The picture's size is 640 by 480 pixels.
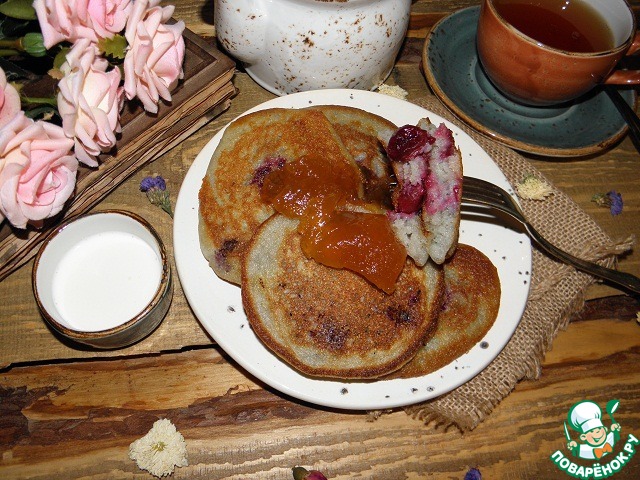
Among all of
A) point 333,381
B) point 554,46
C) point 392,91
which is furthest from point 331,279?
point 554,46

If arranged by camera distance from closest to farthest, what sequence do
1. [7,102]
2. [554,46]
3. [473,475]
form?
[7,102] < [473,475] < [554,46]

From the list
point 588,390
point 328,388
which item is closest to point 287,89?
point 328,388

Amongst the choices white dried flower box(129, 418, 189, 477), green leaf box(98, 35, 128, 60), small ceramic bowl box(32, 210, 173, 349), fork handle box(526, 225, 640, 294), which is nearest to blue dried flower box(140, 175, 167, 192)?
small ceramic bowl box(32, 210, 173, 349)

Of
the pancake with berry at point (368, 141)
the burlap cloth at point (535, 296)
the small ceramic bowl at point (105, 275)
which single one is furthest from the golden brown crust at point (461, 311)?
the small ceramic bowl at point (105, 275)

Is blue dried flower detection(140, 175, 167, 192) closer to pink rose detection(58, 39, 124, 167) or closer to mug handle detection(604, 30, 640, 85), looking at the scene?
pink rose detection(58, 39, 124, 167)

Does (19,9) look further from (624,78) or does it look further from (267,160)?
(624,78)

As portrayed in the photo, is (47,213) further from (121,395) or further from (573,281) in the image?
(573,281)
